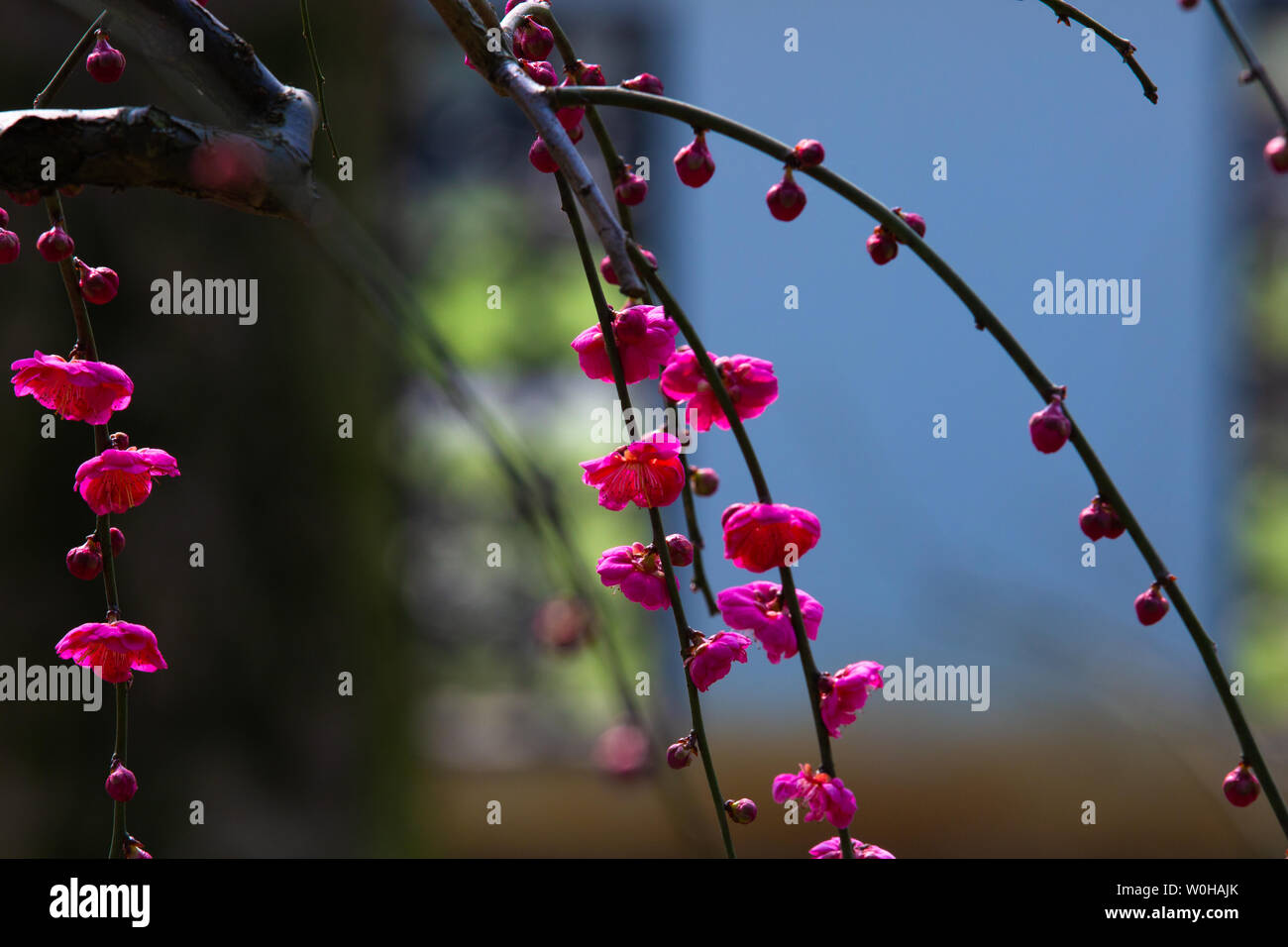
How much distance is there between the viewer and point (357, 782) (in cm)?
138

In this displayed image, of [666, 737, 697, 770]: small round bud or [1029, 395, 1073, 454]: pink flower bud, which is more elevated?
[1029, 395, 1073, 454]: pink flower bud

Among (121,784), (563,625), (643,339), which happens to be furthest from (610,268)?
(563,625)

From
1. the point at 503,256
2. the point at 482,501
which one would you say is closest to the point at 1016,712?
the point at 482,501

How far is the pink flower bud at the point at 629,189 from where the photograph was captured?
355 mm

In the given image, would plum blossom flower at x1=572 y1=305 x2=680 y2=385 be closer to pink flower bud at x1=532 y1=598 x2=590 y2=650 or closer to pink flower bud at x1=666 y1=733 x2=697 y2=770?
pink flower bud at x1=666 y1=733 x2=697 y2=770

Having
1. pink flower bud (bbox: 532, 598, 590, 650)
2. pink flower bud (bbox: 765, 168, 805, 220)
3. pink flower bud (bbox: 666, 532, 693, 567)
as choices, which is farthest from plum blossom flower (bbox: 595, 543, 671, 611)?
pink flower bud (bbox: 532, 598, 590, 650)

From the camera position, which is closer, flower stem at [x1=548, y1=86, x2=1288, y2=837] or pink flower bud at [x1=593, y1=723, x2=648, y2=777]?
flower stem at [x1=548, y1=86, x2=1288, y2=837]

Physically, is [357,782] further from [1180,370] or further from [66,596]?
[1180,370]

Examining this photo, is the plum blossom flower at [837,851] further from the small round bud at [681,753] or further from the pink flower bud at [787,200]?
the pink flower bud at [787,200]

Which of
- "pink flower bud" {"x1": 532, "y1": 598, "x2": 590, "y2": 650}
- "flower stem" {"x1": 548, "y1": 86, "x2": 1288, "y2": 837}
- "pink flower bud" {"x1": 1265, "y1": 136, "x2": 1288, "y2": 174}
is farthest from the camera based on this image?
"pink flower bud" {"x1": 532, "y1": 598, "x2": 590, "y2": 650}

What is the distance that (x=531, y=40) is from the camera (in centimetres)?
40

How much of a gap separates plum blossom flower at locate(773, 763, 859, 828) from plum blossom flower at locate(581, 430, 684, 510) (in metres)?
0.08

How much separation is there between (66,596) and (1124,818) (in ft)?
7.97

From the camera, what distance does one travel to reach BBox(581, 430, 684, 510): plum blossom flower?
1.09ft
